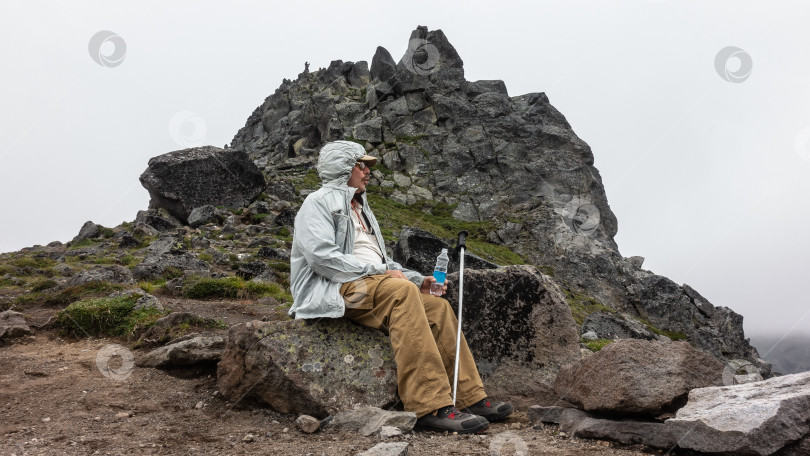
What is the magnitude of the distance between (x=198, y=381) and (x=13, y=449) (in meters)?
2.73

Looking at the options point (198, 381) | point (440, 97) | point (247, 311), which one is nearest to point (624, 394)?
point (198, 381)

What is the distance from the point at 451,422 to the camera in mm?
5598

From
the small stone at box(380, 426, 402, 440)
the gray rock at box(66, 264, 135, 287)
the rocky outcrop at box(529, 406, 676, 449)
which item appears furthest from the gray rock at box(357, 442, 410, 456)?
the gray rock at box(66, 264, 135, 287)

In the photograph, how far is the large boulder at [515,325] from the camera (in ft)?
25.0

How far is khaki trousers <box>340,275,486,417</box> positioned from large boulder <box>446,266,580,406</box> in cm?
102

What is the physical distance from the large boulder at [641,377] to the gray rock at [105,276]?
42.9ft

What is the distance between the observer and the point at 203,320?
10.1m

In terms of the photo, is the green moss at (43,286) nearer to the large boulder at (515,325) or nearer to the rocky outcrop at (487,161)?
the large boulder at (515,325)

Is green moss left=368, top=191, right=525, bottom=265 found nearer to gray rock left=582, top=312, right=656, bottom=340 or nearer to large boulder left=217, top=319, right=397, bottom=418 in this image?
gray rock left=582, top=312, right=656, bottom=340

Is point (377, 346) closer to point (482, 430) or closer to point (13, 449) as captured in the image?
point (482, 430)

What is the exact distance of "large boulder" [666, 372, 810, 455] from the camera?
418cm

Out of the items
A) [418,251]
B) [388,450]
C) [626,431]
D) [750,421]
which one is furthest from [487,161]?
[388,450]

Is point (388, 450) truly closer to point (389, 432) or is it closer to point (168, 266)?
point (389, 432)

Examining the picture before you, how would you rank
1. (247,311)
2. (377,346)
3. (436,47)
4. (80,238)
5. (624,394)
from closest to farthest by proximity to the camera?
1. (624,394)
2. (377,346)
3. (247,311)
4. (80,238)
5. (436,47)
